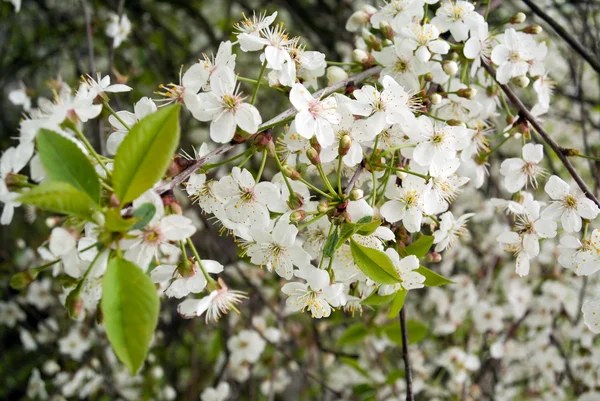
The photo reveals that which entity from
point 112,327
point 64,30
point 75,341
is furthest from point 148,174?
point 64,30

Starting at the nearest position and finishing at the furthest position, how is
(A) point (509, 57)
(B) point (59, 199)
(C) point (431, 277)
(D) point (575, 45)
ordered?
1. (B) point (59, 199)
2. (C) point (431, 277)
3. (A) point (509, 57)
4. (D) point (575, 45)

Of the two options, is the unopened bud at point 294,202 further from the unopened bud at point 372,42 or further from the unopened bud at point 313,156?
the unopened bud at point 372,42

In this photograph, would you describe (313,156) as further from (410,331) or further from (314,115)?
(410,331)

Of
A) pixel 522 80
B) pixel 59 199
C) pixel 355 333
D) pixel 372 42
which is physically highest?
pixel 59 199

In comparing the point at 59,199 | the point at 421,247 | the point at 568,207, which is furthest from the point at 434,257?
the point at 59,199

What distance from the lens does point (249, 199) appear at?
0.92m

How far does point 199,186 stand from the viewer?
96cm

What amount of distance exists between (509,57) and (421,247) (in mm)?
524

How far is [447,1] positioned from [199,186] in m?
0.71

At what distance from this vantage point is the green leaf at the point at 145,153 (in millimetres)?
674

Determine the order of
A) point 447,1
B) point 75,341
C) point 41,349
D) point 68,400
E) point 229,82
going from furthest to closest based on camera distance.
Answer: point 41,349 → point 68,400 → point 75,341 → point 447,1 → point 229,82

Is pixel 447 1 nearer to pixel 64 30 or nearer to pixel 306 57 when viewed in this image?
pixel 306 57

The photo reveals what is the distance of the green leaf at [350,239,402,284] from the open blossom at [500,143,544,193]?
517 mm

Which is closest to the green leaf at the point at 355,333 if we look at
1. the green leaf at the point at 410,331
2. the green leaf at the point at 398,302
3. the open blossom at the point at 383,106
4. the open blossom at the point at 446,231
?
the green leaf at the point at 410,331
